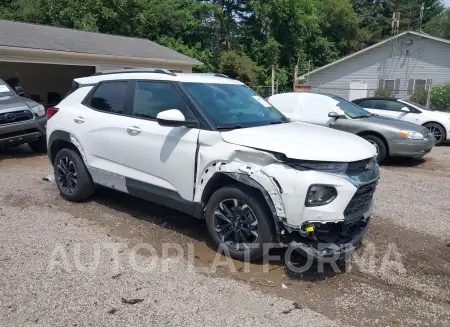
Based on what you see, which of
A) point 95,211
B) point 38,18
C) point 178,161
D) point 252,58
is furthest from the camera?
point 252,58

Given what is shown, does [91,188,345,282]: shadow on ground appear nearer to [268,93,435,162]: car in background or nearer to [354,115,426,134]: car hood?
[268,93,435,162]: car in background

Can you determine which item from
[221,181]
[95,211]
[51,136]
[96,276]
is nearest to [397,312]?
[221,181]

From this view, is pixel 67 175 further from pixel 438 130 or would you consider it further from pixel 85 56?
pixel 85 56

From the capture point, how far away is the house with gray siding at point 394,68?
2545cm

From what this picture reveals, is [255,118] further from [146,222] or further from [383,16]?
[383,16]

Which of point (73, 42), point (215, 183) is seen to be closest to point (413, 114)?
point (215, 183)

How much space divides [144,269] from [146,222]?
4.10 feet

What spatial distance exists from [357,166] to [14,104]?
760 centimetres

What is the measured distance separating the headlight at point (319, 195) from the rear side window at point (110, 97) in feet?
8.48

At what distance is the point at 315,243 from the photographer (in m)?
3.63

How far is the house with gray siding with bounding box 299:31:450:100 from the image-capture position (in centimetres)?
2545

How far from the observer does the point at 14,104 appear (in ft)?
28.7

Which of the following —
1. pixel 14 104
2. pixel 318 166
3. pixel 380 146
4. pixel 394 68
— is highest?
pixel 318 166

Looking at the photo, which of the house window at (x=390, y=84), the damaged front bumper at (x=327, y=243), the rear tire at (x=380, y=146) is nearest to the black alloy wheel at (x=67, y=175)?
the damaged front bumper at (x=327, y=243)
